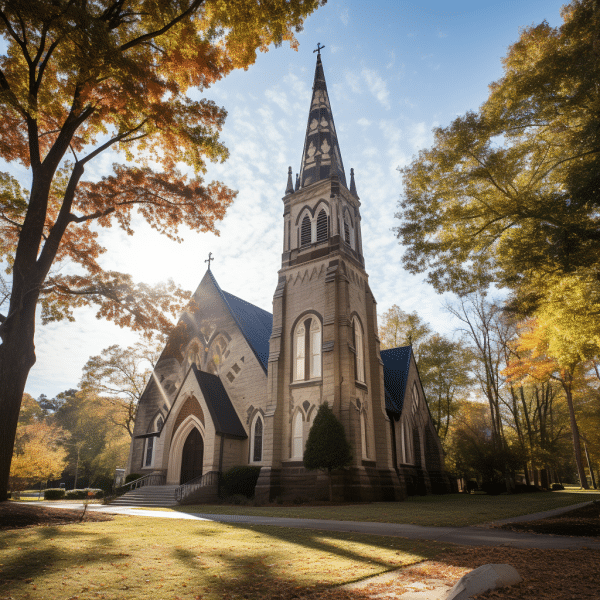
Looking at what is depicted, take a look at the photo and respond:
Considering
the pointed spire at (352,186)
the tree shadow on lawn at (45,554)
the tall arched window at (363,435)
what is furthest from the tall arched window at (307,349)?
the tree shadow on lawn at (45,554)

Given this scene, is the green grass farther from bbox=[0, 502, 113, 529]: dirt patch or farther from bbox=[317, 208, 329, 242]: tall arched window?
bbox=[317, 208, 329, 242]: tall arched window

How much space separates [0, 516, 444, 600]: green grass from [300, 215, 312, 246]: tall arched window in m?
19.1

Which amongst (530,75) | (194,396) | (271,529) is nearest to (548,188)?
(530,75)

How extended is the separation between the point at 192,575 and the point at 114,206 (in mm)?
10095

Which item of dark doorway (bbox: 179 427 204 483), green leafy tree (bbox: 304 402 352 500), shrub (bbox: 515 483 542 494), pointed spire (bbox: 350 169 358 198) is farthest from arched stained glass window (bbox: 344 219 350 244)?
shrub (bbox: 515 483 542 494)

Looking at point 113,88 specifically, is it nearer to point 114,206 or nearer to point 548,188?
point 114,206

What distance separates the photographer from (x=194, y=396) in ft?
76.2

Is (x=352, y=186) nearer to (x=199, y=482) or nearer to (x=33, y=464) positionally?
(x=199, y=482)

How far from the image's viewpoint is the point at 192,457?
23.2 m

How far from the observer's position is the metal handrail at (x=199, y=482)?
1995cm

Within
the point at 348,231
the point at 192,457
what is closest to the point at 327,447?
the point at 192,457

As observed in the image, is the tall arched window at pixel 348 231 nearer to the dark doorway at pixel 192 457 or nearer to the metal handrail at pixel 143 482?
the dark doorway at pixel 192 457

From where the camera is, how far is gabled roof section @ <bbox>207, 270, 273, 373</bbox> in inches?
993

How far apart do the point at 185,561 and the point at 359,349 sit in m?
18.7
